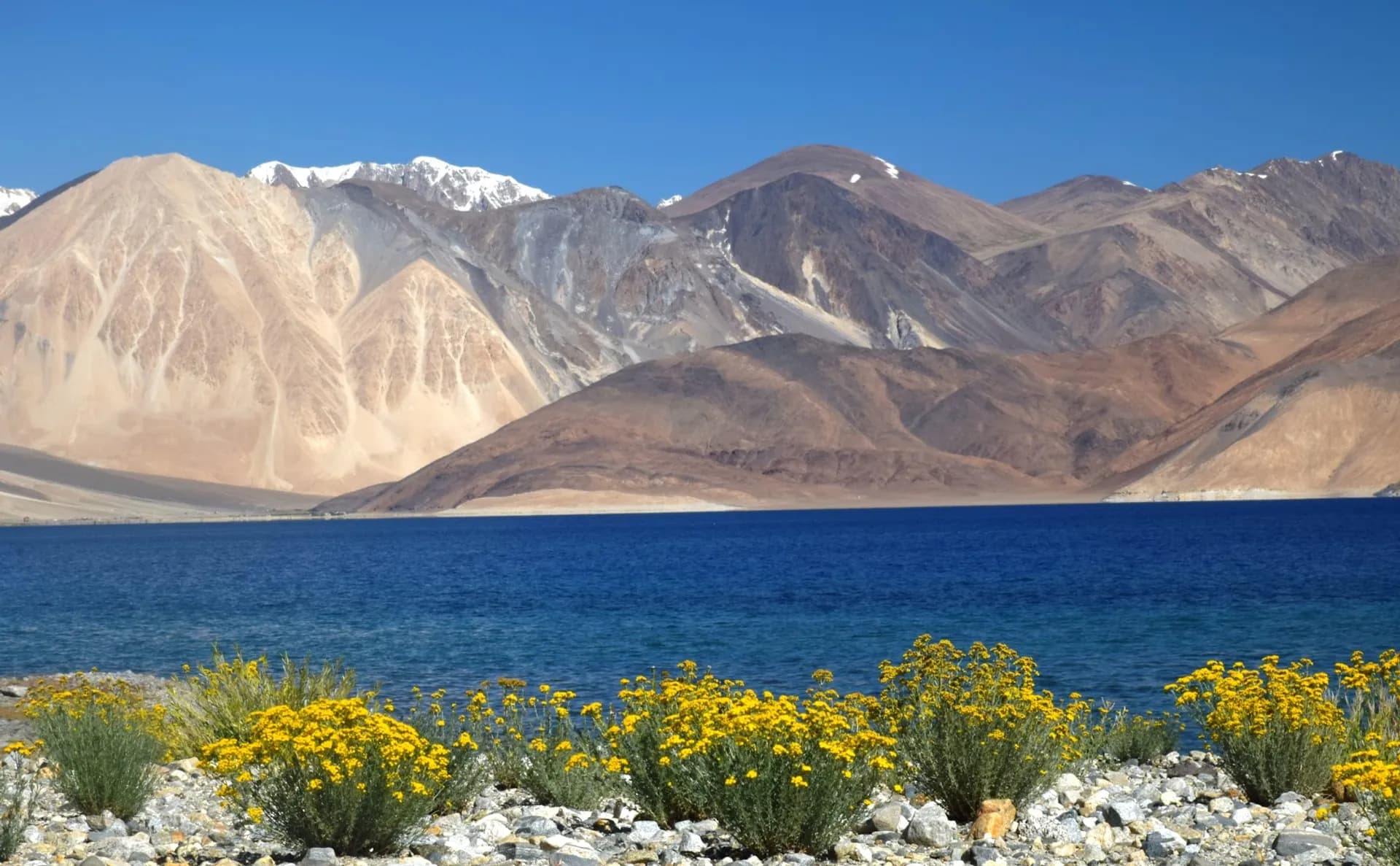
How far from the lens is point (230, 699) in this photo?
1883 centimetres

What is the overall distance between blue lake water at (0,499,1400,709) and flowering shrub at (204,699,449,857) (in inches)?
628

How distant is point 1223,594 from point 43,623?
109 ft

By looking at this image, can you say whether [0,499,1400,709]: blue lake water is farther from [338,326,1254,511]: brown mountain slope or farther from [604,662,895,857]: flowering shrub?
[338,326,1254,511]: brown mountain slope

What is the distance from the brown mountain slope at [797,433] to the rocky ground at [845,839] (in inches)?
5986

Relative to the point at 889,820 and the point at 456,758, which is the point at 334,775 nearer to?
the point at 456,758

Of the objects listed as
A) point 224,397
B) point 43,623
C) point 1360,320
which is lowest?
point 43,623

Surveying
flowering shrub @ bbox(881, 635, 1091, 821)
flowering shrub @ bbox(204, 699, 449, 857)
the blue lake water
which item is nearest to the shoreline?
the blue lake water

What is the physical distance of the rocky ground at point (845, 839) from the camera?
1298 cm

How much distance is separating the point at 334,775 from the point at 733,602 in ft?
130

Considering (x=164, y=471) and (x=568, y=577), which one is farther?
(x=164, y=471)

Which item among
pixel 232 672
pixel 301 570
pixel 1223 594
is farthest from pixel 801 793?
pixel 301 570

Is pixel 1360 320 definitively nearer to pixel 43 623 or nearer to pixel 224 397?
pixel 224 397

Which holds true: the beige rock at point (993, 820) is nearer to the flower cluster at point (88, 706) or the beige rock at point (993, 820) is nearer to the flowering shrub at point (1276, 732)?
the flowering shrub at point (1276, 732)

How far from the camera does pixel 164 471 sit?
179 m
